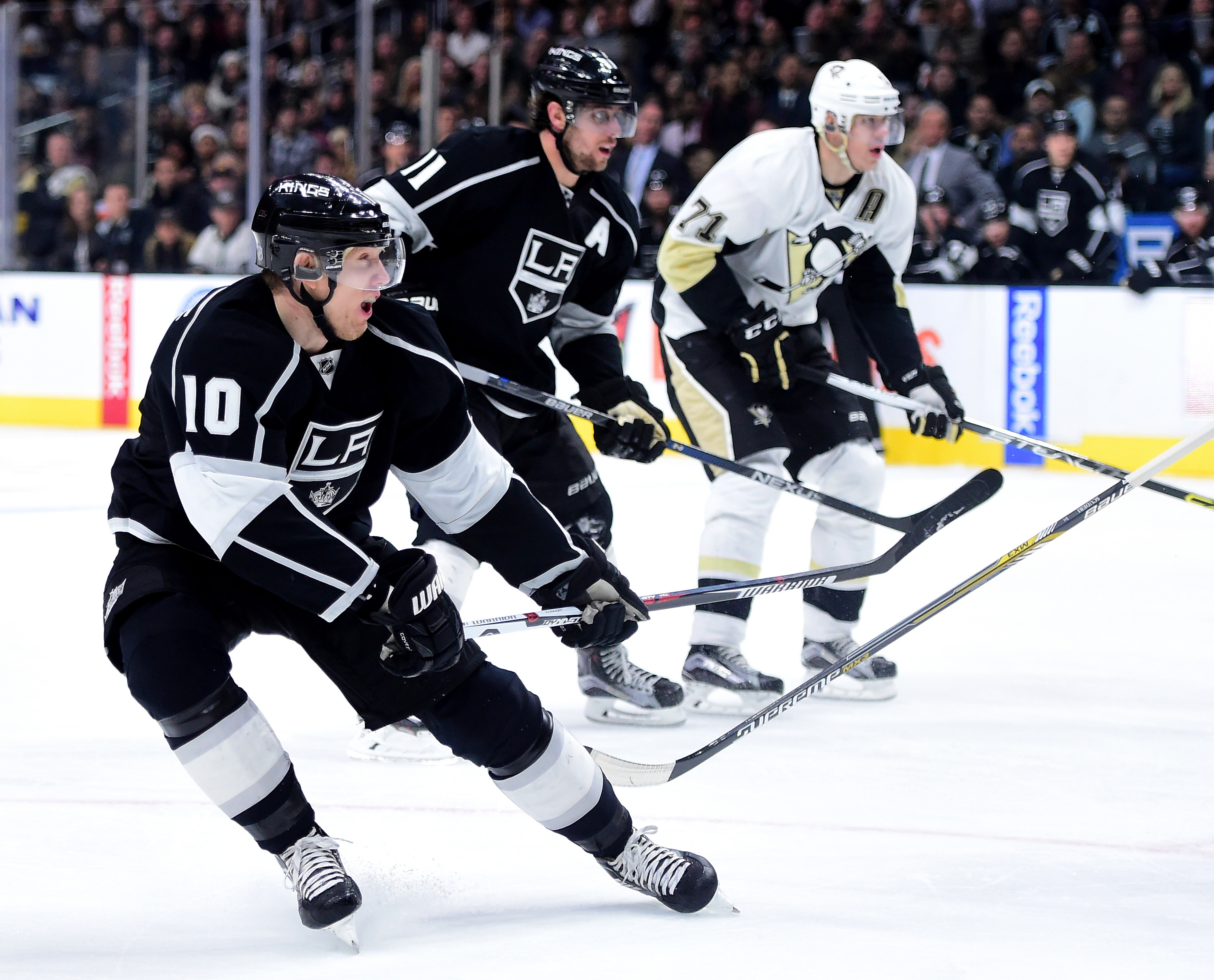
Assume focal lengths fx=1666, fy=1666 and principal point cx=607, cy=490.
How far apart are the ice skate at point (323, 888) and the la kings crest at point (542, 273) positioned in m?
1.37

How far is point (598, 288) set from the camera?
11.1 ft

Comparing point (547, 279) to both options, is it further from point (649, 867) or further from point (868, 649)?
point (649, 867)

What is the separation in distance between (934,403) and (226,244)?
19.1 ft

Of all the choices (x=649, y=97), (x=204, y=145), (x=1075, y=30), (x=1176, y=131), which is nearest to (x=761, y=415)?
(x=1176, y=131)

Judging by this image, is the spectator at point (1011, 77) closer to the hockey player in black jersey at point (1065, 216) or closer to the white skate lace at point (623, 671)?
the hockey player in black jersey at point (1065, 216)

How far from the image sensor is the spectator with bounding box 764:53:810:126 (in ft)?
27.7

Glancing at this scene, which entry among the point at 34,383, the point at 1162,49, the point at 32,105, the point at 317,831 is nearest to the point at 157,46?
the point at 32,105

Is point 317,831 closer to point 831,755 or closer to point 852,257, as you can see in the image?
point 831,755

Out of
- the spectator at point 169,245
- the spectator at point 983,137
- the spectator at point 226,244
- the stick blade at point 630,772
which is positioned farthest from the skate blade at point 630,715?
the spectator at point 169,245

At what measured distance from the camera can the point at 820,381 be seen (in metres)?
3.53

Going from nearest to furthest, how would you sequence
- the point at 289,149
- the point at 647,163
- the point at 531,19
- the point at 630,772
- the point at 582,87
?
the point at 630,772, the point at 582,87, the point at 647,163, the point at 289,149, the point at 531,19

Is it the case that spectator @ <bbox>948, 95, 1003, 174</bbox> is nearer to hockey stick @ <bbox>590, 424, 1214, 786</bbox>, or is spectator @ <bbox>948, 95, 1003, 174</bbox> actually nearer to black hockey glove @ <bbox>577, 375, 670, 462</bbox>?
black hockey glove @ <bbox>577, 375, 670, 462</bbox>

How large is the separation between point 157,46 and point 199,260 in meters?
1.53

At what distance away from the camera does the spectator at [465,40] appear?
988cm
